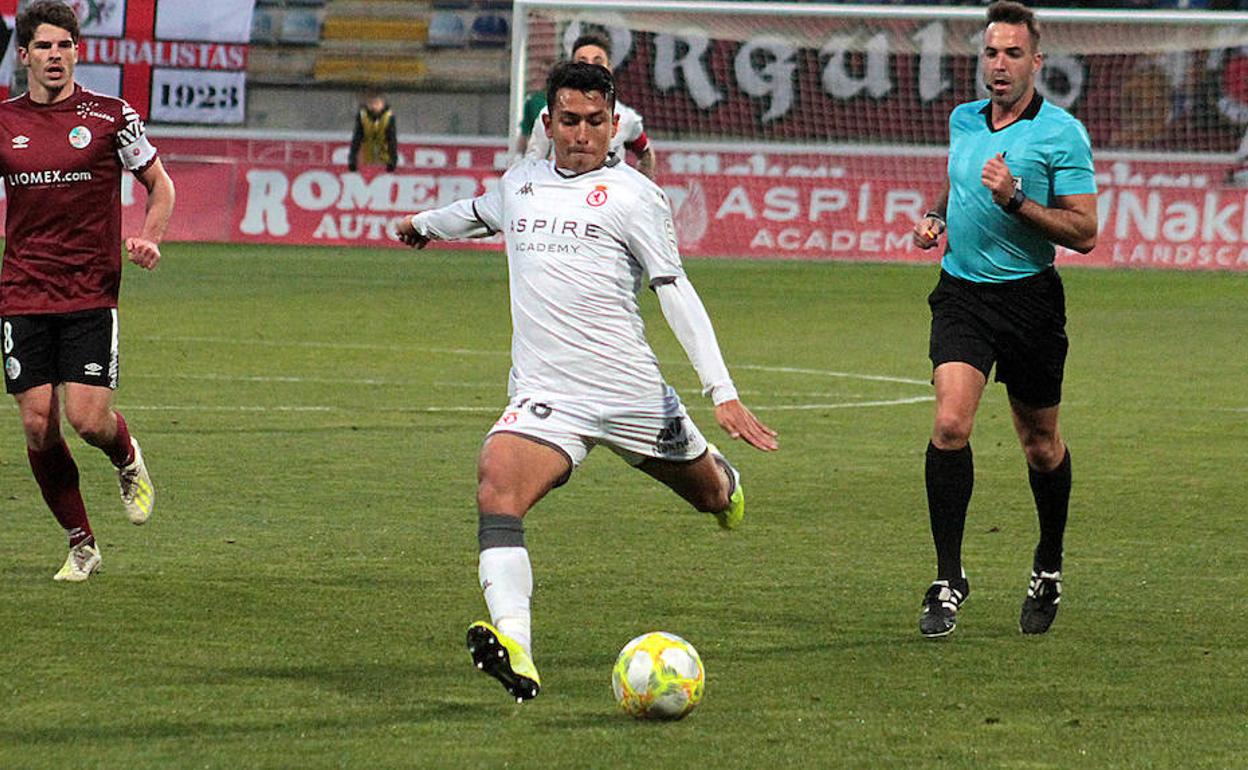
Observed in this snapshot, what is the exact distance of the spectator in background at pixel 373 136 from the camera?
30.9 meters

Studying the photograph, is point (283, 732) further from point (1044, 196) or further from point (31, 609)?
point (1044, 196)

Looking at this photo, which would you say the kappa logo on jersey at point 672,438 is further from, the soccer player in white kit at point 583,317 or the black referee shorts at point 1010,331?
the black referee shorts at point 1010,331

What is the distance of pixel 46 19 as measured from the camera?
7.80 metres

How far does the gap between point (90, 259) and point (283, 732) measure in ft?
9.51

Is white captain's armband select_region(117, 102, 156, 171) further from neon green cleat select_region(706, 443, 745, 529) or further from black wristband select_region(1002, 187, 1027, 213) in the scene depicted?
black wristband select_region(1002, 187, 1027, 213)

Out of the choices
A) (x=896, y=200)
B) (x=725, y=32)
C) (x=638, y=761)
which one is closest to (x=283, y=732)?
(x=638, y=761)

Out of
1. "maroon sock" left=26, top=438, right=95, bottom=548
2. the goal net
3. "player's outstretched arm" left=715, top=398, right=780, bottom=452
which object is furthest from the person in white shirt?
the goal net

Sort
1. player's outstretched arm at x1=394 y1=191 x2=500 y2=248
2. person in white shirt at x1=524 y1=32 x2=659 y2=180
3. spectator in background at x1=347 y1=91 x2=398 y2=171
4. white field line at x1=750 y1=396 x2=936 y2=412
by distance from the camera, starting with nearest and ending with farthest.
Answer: player's outstretched arm at x1=394 y1=191 x2=500 y2=248
person in white shirt at x1=524 y1=32 x2=659 y2=180
white field line at x1=750 y1=396 x2=936 y2=412
spectator in background at x1=347 y1=91 x2=398 y2=171

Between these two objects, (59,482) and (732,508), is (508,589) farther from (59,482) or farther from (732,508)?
(59,482)

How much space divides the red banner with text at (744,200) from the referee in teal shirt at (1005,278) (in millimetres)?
19467

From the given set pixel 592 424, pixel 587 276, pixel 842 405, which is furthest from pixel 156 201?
pixel 842 405

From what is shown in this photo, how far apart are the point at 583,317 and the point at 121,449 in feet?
9.14

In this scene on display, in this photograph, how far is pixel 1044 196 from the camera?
7359 mm

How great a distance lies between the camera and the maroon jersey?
8.01 m
